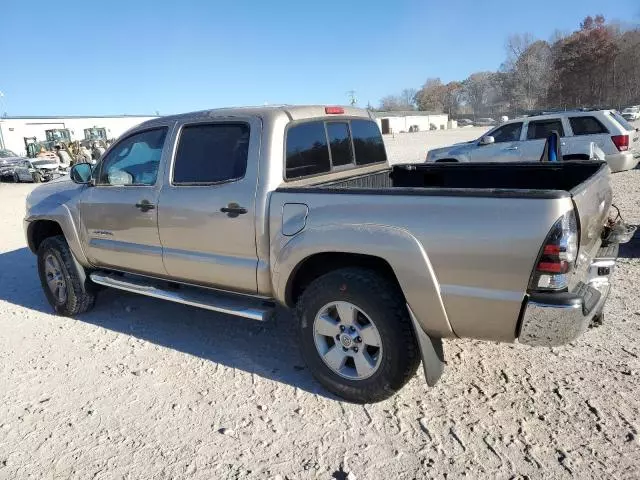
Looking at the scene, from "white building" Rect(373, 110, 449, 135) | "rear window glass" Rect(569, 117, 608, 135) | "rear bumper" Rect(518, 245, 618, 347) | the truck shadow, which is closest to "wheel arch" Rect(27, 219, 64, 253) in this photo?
the truck shadow

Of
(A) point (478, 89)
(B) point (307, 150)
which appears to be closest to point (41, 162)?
(B) point (307, 150)

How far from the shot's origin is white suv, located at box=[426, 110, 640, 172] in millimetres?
9812

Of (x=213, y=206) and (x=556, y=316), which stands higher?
(x=213, y=206)

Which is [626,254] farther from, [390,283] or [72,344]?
[72,344]

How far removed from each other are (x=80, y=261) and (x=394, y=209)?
11.4 ft

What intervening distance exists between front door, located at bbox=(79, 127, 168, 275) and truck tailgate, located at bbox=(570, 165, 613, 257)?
3.02 m

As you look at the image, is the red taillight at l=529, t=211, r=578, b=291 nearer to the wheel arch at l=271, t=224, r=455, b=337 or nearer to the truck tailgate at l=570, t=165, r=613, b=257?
the truck tailgate at l=570, t=165, r=613, b=257

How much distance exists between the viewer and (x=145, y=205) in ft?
13.0

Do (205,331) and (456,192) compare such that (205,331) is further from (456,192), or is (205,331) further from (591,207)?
(591,207)

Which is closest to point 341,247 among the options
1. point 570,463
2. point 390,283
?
point 390,283

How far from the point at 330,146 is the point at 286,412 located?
6.82 ft

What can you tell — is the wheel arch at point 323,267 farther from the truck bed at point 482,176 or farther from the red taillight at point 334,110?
the red taillight at point 334,110

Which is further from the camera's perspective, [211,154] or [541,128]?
[541,128]

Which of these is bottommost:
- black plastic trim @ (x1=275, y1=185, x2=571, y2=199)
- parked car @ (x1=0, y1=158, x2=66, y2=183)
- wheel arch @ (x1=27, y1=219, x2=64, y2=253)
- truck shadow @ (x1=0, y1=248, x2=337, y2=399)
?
parked car @ (x1=0, y1=158, x2=66, y2=183)
